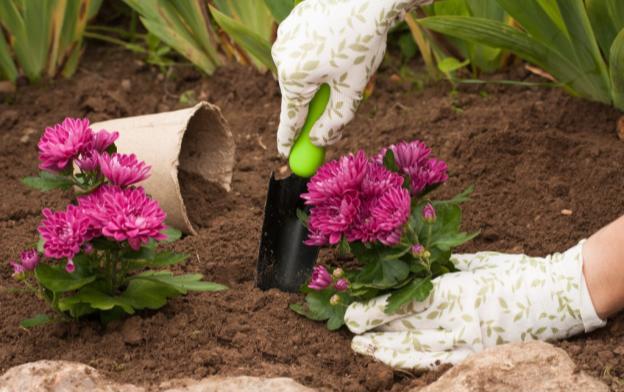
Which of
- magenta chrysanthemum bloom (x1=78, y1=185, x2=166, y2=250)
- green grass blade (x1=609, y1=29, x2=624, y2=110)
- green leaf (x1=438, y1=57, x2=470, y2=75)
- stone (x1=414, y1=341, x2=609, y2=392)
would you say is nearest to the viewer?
stone (x1=414, y1=341, x2=609, y2=392)

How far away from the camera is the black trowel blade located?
2.13 metres

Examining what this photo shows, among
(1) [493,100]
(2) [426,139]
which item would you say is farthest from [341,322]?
(1) [493,100]

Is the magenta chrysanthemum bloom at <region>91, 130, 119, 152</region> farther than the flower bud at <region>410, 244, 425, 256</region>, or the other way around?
the magenta chrysanthemum bloom at <region>91, 130, 119, 152</region>

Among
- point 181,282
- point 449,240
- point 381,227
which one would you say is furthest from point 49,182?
point 449,240

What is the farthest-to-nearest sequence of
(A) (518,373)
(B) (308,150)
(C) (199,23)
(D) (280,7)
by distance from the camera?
(C) (199,23)
(D) (280,7)
(B) (308,150)
(A) (518,373)

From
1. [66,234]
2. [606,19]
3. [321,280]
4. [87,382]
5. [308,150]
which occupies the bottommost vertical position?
[87,382]

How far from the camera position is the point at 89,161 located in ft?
6.33

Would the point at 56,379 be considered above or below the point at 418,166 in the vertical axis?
below

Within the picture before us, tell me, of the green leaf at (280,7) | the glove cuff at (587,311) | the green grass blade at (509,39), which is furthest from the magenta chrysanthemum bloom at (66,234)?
the green leaf at (280,7)

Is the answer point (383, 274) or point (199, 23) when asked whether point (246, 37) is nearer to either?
point (199, 23)

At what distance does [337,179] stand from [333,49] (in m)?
0.23

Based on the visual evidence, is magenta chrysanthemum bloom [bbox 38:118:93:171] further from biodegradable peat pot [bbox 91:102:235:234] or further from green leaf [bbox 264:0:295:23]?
green leaf [bbox 264:0:295:23]

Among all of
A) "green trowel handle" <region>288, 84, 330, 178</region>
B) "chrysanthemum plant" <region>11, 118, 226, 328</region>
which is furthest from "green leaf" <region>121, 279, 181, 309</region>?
"green trowel handle" <region>288, 84, 330, 178</region>

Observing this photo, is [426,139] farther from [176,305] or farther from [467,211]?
[176,305]
